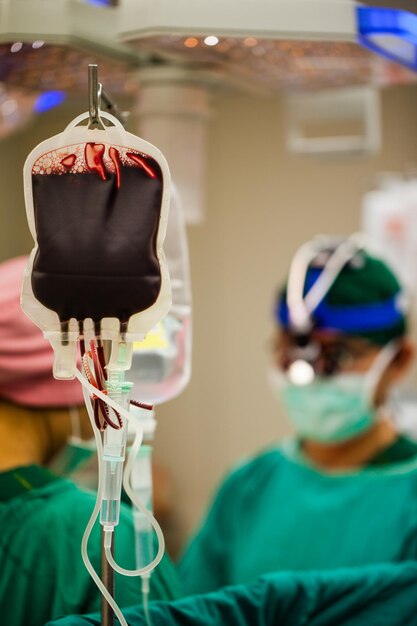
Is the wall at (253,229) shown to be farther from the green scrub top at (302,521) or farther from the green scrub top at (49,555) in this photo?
the green scrub top at (49,555)

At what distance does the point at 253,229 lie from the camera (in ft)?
11.8

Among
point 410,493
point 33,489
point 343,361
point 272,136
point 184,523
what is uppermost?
point 272,136

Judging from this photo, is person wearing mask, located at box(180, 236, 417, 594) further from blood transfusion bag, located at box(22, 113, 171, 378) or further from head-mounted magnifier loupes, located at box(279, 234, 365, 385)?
blood transfusion bag, located at box(22, 113, 171, 378)

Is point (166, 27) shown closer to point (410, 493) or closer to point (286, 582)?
point (286, 582)

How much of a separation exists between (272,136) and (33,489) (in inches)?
102

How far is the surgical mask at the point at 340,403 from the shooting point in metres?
2.08

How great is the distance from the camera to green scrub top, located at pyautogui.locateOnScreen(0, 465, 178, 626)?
3.51 feet

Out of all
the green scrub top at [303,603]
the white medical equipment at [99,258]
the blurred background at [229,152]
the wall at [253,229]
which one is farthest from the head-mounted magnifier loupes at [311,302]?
the white medical equipment at [99,258]

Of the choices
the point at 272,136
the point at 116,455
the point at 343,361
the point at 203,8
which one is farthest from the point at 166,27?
the point at 272,136

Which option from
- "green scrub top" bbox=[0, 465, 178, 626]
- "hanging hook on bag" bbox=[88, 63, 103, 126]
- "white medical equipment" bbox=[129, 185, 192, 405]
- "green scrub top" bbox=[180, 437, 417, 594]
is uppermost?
"hanging hook on bag" bbox=[88, 63, 103, 126]

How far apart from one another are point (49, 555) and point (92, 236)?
0.45 m

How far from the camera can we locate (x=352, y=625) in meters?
1.29

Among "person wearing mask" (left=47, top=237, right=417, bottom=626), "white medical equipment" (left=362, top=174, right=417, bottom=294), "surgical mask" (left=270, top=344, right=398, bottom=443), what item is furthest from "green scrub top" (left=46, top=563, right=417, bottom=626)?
"white medical equipment" (left=362, top=174, right=417, bottom=294)

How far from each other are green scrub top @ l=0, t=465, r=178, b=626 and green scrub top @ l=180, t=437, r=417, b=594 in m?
0.73
